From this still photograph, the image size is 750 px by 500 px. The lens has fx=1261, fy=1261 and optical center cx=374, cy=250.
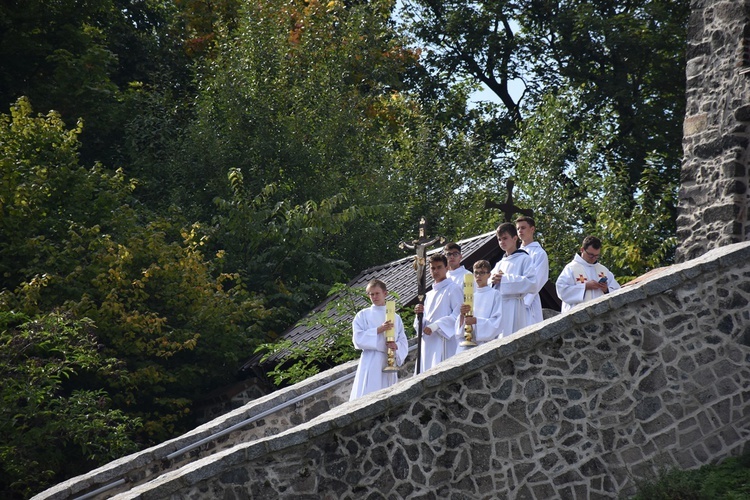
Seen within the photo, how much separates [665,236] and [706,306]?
13.8 m

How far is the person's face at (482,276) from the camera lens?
12969 mm

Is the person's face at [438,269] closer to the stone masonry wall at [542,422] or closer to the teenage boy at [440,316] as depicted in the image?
the teenage boy at [440,316]

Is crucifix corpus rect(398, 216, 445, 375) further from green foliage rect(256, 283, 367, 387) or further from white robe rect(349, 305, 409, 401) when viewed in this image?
green foliage rect(256, 283, 367, 387)

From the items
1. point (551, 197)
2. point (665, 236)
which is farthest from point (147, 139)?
point (665, 236)

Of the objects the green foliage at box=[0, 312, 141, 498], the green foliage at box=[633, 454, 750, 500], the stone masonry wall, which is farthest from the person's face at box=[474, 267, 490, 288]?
the green foliage at box=[0, 312, 141, 498]

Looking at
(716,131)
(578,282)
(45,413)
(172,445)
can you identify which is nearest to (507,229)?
(578,282)

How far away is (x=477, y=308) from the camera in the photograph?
13.1 m

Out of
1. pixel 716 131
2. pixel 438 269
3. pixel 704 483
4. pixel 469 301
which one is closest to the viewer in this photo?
pixel 704 483

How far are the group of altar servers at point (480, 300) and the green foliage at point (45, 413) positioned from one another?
3.42m

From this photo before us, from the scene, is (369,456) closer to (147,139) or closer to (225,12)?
(147,139)

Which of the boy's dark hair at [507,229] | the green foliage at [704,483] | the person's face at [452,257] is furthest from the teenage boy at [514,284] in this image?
the green foliage at [704,483]

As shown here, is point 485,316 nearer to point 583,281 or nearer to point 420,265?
point 420,265

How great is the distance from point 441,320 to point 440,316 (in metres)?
0.09

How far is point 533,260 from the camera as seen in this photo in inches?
510
